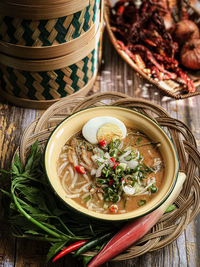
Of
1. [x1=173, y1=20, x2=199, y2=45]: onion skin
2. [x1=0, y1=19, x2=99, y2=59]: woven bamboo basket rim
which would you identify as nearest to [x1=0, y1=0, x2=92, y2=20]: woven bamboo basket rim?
[x1=0, y1=19, x2=99, y2=59]: woven bamboo basket rim

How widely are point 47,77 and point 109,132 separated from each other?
92 cm

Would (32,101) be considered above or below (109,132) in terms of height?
above

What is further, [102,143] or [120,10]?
[120,10]

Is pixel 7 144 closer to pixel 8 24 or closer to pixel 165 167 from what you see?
pixel 8 24

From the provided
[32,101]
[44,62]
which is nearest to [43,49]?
[44,62]

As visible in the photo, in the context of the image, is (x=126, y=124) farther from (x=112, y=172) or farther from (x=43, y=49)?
(x=43, y=49)

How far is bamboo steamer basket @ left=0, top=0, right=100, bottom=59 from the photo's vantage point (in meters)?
2.71

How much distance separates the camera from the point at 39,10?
2.71 m

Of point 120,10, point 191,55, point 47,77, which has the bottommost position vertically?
point 47,77

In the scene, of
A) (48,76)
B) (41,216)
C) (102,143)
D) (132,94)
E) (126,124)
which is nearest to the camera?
(41,216)

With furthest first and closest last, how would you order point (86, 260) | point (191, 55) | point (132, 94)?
point (132, 94)
point (191, 55)
point (86, 260)

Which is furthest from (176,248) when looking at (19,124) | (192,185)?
(19,124)

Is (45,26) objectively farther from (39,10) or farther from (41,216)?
(41,216)

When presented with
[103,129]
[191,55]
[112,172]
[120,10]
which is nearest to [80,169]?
[112,172]
